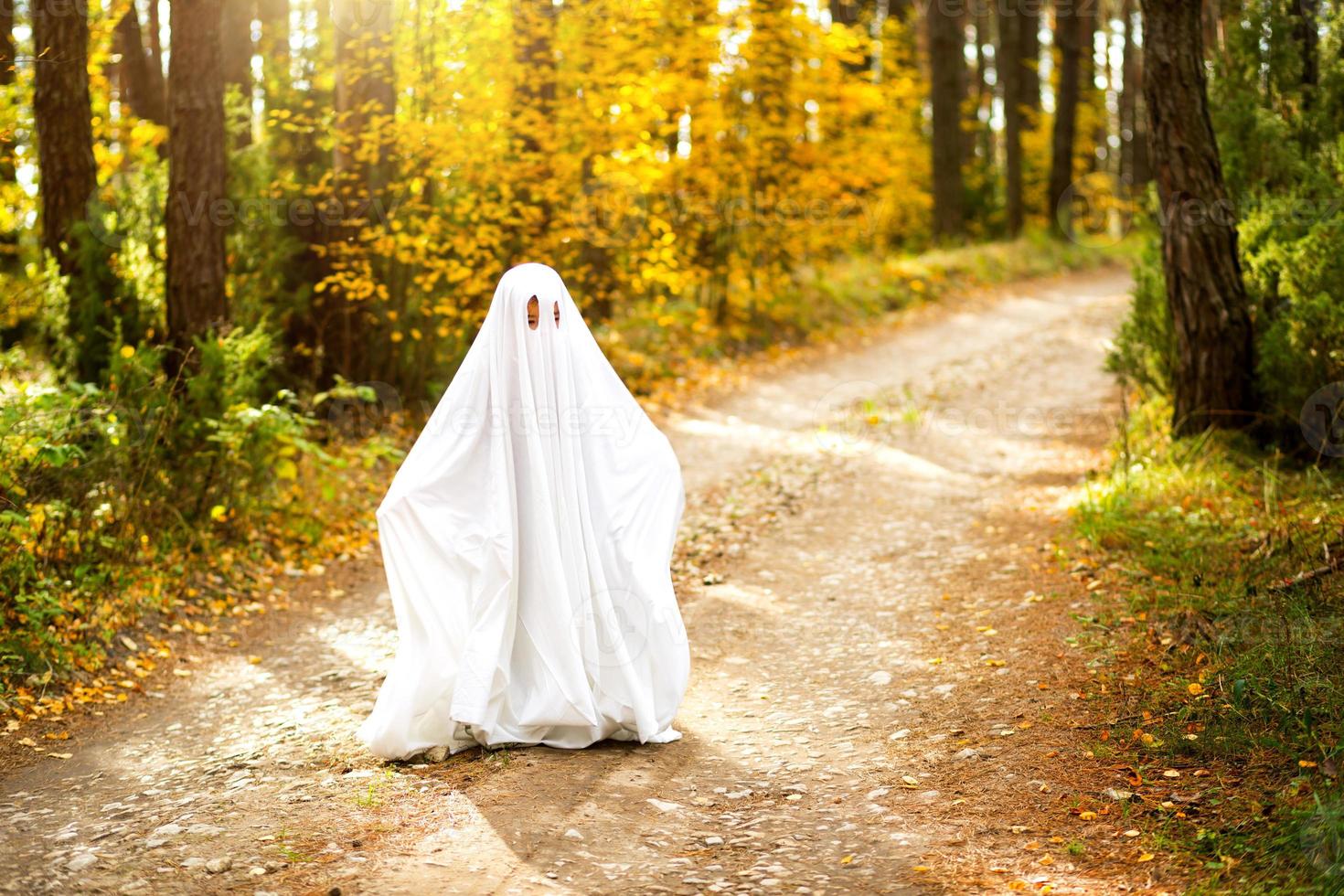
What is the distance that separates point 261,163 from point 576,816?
333 inches

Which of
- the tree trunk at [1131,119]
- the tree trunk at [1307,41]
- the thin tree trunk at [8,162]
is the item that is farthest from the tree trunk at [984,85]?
the thin tree trunk at [8,162]

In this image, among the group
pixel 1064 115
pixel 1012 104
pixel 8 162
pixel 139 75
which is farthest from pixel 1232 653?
pixel 1012 104

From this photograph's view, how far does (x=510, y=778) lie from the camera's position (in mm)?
4793

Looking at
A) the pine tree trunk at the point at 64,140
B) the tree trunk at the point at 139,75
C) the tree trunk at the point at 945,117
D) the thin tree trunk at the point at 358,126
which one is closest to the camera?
the pine tree trunk at the point at 64,140

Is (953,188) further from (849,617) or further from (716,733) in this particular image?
(716,733)

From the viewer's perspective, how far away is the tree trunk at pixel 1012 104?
23375mm

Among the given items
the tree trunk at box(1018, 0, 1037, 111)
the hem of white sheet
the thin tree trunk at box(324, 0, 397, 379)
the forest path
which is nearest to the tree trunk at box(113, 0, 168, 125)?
the thin tree trunk at box(324, 0, 397, 379)

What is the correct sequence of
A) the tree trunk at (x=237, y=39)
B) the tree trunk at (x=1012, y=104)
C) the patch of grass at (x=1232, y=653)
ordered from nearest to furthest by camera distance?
the patch of grass at (x=1232, y=653)
the tree trunk at (x=237, y=39)
the tree trunk at (x=1012, y=104)

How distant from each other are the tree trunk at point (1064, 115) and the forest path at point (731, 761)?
50.8 ft

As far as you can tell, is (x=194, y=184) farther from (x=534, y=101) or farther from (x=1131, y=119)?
(x=1131, y=119)

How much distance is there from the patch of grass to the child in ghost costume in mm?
2248

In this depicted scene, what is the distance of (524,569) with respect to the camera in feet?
17.3

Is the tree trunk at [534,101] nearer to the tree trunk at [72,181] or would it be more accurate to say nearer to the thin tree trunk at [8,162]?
the tree trunk at [72,181]

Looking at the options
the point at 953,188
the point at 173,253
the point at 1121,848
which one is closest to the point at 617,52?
the point at 173,253
